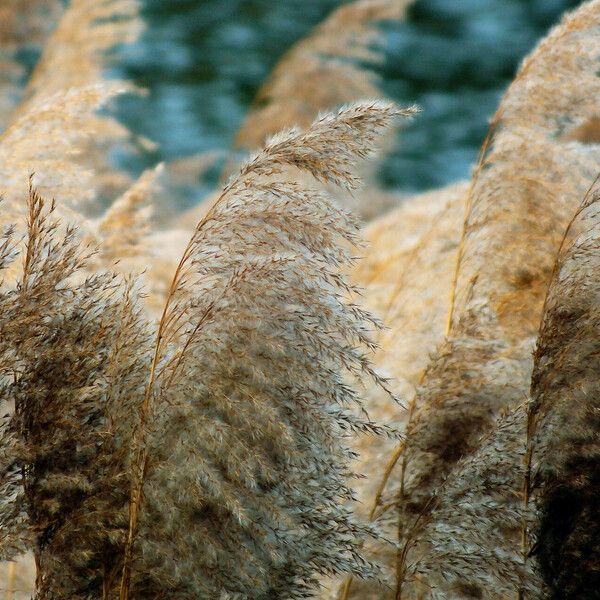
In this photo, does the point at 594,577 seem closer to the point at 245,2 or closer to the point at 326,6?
the point at 326,6

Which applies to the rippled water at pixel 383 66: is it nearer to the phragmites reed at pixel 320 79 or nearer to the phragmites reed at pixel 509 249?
the phragmites reed at pixel 320 79

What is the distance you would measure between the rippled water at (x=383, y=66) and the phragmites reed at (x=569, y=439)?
788cm

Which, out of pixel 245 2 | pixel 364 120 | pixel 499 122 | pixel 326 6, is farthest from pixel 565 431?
pixel 245 2

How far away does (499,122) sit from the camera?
2.60 metres

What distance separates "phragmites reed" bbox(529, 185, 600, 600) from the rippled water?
788 cm

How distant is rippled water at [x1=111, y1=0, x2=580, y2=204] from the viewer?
10.6 metres

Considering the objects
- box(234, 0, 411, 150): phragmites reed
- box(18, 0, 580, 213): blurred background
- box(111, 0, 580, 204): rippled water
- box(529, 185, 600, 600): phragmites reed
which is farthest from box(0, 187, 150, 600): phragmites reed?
box(111, 0, 580, 204): rippled water

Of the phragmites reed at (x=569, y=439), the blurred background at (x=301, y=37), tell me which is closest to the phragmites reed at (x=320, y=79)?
the phragmites reed at (x=569, y=439)

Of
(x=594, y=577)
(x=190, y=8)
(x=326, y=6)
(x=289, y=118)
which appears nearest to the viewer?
(x=594, y=577)

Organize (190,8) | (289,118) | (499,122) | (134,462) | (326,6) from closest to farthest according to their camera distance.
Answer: (134,462) → (499,122) → (289,118) → (326,6) → (190,8)

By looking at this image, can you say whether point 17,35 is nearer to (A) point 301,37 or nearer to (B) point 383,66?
(B) point 383,66

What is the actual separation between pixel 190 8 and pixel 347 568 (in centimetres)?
1263

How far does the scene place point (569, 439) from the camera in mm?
1880

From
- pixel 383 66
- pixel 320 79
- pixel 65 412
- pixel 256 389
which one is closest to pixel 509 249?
pixel 256 389
